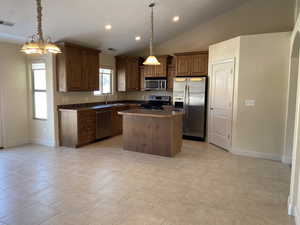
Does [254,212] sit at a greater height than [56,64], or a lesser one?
lesser

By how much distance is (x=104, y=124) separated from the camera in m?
6.18

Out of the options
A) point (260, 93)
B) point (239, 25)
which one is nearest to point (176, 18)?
point (239, 25)

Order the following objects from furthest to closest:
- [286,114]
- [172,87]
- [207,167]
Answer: [172,87] < [286,114] < [207,167]

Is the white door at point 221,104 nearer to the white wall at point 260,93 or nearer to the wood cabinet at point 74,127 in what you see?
the white wall at point 260,93

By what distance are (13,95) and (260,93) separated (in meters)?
6.03

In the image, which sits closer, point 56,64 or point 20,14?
point 20,14

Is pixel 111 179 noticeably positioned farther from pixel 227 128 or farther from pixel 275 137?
pixel 275 137

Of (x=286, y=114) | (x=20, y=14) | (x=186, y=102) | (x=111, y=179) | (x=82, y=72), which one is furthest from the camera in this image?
(x=186, y=102)

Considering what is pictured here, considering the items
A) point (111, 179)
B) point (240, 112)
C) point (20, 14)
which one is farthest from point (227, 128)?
point (20, 14)

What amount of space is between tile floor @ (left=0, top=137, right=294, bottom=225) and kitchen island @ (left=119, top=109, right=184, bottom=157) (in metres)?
0.22

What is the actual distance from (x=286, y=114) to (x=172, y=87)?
3.43 metres

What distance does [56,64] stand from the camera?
5293 mm

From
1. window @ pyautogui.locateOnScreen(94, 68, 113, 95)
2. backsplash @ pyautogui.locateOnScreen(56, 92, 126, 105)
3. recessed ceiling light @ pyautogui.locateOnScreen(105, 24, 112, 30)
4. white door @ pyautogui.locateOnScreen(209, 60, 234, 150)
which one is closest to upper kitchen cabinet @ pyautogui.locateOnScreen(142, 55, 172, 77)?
window @ pyautogui.locateOnScreen(94, 68, 113, 95)

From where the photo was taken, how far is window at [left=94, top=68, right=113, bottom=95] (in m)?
7.10
